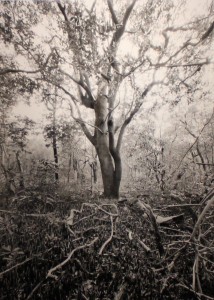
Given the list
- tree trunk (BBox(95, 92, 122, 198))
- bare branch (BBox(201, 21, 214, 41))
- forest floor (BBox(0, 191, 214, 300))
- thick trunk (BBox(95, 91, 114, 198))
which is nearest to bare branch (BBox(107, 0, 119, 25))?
tree trunk (BBox(95, 92, 122, 198))

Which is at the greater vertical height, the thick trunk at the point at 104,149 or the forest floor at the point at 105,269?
the thick trunk at the point at 104,149

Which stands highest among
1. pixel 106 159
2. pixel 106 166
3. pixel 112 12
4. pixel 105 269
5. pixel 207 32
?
pixel 112 12

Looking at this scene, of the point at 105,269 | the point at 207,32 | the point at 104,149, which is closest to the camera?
the point at 105,269

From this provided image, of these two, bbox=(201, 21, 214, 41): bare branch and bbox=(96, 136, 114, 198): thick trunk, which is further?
bbox=(96, 136, 114, 198): thick trunk

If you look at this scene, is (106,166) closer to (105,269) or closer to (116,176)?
(116,176)

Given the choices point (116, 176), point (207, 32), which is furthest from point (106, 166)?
point (207, 32)

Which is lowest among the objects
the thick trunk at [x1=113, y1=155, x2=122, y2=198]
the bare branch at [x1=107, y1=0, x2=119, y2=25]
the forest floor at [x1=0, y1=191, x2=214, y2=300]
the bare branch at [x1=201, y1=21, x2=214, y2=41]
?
the forest floor at [x1=0, y1=191, x2=214, y2=300]

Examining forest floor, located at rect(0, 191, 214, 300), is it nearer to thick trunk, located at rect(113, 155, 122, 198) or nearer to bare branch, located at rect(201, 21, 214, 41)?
thick trunk, located at rect(113, 155, 122, 198)

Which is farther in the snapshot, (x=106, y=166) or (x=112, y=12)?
(x=106, y=166)

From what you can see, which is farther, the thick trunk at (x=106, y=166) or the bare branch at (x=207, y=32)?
the thick trunk at (x=106, y=166)

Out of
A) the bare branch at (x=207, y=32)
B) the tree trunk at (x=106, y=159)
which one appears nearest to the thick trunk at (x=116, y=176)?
the tree trunk at (x=106, y=159)

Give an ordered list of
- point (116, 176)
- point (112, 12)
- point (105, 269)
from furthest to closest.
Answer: point (116, 176) < point (112, 12) < point (105, 269)

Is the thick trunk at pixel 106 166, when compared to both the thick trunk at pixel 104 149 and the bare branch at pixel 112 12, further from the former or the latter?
the bare branch at pixel 112 12

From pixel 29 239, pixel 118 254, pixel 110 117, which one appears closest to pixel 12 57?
pixel 110 117
